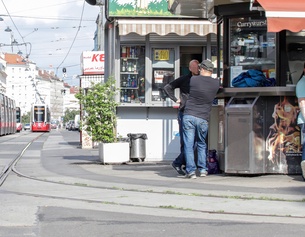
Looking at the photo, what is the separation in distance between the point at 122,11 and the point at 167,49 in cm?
143

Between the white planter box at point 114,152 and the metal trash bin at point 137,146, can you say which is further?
the metal trash bin at point 137,146

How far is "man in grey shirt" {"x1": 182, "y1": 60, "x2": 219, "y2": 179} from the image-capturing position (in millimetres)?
11406

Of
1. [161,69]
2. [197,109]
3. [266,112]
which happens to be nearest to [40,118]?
[161,69]

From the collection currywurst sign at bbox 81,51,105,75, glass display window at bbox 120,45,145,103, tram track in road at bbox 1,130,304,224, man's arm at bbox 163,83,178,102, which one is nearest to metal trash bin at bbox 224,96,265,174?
man's arm at bbox 163,83,178,102

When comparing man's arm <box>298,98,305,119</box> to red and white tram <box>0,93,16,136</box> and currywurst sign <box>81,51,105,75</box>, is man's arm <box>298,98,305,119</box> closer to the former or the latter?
currywurst sign <box>81,51,105,75</box>

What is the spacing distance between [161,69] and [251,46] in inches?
204

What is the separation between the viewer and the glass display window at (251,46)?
1155 cm

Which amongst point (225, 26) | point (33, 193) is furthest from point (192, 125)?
point (33, 193)

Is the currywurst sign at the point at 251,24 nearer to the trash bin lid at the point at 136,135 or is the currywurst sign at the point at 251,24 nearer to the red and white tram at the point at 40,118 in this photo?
the trash bin lid at the point at 136,135

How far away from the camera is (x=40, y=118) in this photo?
249 feet

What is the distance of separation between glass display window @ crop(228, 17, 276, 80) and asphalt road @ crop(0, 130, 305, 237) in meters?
1.90

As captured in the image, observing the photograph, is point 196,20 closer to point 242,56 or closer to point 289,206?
point 242,56

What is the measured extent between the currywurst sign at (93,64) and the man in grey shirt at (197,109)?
17.9 metres

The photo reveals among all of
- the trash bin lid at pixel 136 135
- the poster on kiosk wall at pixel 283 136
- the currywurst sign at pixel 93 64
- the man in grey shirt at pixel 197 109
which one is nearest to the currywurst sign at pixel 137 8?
the trash bin lid at pixel 136 135
